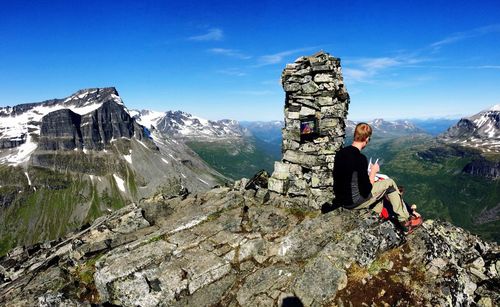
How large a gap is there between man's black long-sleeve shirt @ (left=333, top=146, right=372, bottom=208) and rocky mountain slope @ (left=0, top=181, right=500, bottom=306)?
113cm

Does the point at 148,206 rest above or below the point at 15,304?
above

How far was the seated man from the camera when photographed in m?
15.3

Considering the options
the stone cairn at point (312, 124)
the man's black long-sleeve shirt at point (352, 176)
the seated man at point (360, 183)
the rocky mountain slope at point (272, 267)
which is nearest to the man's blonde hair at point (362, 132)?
the seated man at point (360, 183)

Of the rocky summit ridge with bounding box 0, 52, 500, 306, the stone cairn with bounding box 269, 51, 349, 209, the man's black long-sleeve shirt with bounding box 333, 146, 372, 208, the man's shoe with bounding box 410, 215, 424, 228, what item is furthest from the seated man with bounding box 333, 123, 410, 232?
the stone cairn with bounding box 269, 51, 349, 209

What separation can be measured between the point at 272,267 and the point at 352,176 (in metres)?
5.88

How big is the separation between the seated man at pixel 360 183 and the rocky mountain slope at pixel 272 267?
89 centimetres

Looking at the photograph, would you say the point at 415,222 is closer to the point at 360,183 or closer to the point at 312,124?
the point at 360,183

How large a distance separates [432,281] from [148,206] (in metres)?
20.9

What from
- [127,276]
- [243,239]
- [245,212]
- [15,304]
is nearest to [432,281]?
[243,239]

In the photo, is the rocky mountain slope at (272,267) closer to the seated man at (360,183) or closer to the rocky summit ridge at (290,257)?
the rocky summit ridge at (290,257)

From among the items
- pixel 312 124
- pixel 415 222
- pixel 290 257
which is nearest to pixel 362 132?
pixel 415 222

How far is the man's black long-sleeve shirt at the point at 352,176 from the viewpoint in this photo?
15305 millimetres

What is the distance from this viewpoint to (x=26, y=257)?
88.7 ft

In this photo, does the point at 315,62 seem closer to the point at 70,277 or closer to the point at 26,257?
the point at 70,277
